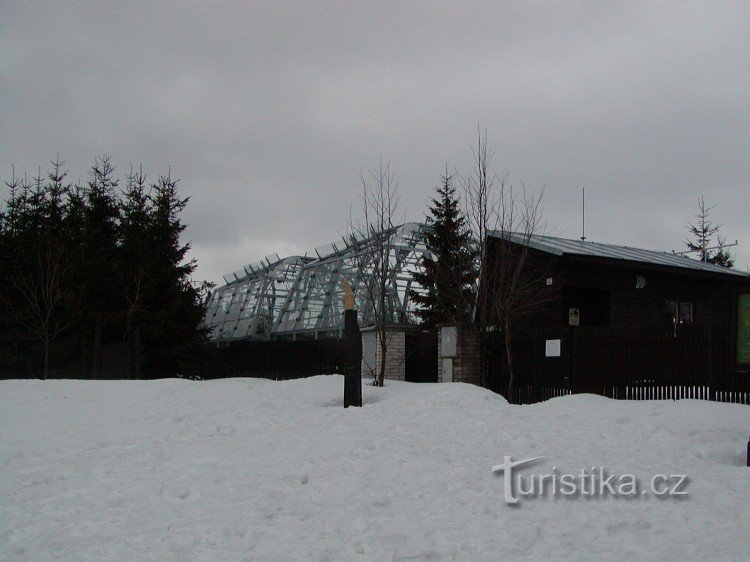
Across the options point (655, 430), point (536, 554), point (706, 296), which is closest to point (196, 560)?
point (536, 554)

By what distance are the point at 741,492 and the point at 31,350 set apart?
21.8m

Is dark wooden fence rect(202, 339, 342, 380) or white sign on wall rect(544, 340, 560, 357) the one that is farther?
dark wooden fence rect(202, 339, 342, 380)

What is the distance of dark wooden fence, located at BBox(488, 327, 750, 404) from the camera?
12.4 m

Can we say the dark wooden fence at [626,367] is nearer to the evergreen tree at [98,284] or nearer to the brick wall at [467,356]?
the brick wall at [467,356]

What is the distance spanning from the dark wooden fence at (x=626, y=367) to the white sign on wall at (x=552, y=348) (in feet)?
0.33

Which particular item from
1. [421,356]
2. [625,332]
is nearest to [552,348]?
[625,332]

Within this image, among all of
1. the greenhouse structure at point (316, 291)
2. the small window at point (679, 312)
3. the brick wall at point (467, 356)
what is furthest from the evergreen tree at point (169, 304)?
the small window at point (679, 312)

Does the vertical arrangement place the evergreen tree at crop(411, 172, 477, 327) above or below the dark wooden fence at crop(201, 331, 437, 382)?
above

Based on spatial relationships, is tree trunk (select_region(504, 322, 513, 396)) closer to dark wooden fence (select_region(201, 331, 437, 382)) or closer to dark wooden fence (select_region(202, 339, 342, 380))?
dark wooden fence (select_region(201, 331, 437, 382))

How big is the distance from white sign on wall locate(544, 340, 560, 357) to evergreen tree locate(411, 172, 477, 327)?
130 inches

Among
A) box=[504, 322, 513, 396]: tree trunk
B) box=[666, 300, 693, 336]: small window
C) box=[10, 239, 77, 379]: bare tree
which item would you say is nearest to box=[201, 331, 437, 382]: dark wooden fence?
box=[504, 322, 513, 396]: tree trunk

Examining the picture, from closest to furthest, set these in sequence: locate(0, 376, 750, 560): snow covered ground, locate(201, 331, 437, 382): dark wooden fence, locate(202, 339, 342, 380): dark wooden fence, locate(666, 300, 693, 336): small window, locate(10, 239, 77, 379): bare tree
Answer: locate(0, 376, 750, 560): snow covered ground
locate(201, 331, 437, 382): dark wooden fence
locate(10, 239, 77, 379): bare tree
locate(666, 300, 693, 336): small window
locate(202, 339, 342, 380): dark wooden fence

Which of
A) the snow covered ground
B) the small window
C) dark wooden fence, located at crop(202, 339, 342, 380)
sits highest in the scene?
the small window

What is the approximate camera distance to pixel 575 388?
14633 millimetres
